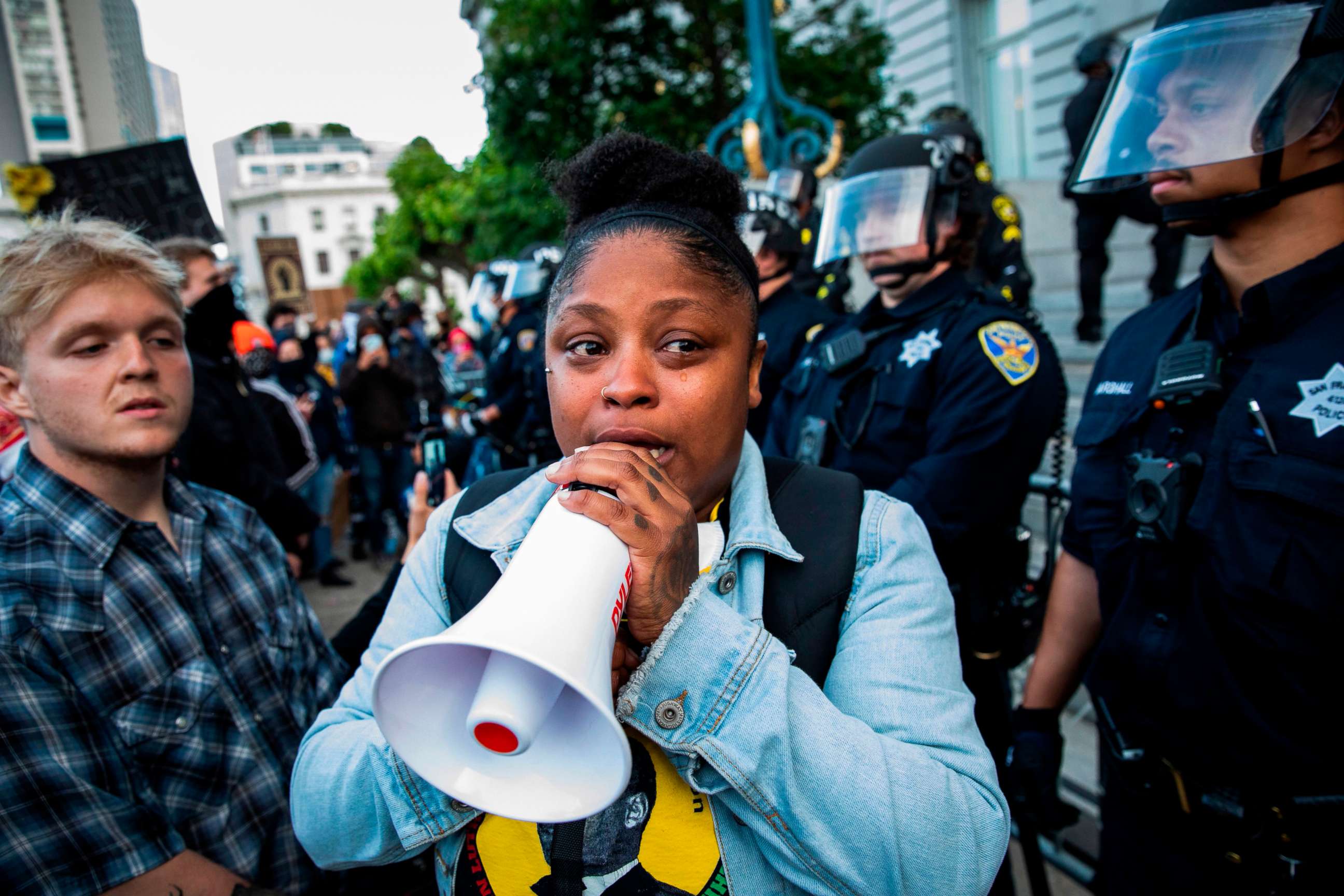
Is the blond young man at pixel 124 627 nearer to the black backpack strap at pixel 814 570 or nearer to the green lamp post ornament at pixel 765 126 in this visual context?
the black backpack strap at pixel 814 570

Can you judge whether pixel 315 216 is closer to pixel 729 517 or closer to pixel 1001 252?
pixel 1001 252

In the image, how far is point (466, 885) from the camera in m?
1.28

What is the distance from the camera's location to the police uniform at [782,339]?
396 centimetres

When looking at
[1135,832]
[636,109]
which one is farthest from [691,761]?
[636,109]

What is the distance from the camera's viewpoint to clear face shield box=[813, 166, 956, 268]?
10.2 feet

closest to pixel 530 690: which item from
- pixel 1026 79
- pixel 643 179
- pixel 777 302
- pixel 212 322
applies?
pixel 643 179

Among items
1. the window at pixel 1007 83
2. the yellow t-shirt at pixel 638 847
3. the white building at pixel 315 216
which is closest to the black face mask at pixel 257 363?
the yellow t-shirt at pixel 638 847

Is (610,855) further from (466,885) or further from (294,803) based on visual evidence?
(294,803)

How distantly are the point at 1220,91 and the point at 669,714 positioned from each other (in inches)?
77.8

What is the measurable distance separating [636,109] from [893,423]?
300 inches

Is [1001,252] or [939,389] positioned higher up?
[1001,252]

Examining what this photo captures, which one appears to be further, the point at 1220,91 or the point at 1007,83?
the point at 1007,83

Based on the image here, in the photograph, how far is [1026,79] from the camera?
43.9ft

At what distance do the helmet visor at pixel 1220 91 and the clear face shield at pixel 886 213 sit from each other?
0.98 metres
